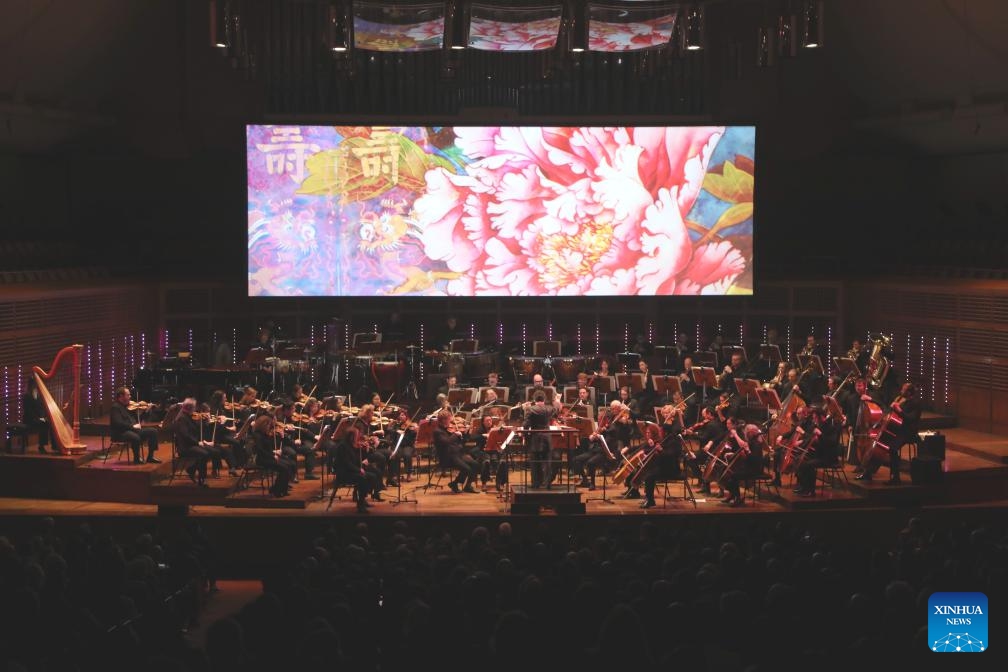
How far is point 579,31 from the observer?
16172mm

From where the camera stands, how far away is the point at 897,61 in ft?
67.9

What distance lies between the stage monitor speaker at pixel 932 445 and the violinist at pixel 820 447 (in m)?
1.22

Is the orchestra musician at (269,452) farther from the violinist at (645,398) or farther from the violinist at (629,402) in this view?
the violinist at (645,398)

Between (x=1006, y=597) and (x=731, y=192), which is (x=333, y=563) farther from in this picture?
(x=731, y=192)

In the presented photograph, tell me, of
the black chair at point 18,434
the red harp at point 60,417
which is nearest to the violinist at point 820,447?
the red harp at point 60,417

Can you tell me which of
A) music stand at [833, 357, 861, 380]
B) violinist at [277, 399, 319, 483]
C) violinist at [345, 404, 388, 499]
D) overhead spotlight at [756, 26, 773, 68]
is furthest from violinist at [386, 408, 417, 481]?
overhead spotlight at [756, 26, 773, 68]

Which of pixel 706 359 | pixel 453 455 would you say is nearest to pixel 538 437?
pixel 453 455

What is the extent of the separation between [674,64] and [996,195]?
688 centimetres

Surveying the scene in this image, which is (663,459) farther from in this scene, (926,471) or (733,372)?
(733,372)

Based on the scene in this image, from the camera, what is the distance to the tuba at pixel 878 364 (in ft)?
57.6

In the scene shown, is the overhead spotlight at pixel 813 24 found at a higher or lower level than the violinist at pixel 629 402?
higher

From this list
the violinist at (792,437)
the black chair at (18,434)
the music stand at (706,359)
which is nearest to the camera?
the violinist at (792,437)

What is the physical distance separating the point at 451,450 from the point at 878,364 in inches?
278

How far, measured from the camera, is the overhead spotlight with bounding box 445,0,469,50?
51.3 feet
